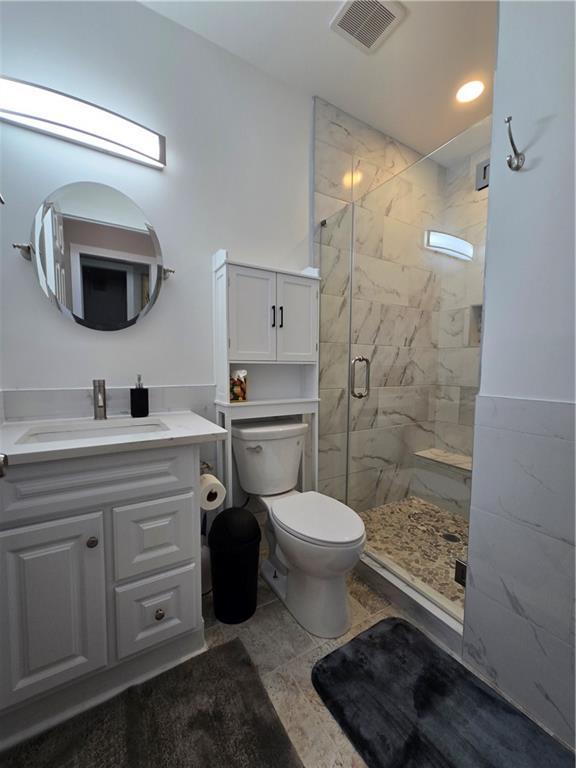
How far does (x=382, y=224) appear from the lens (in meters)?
2.15

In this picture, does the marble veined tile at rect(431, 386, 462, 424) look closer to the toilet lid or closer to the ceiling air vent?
the toilet lid

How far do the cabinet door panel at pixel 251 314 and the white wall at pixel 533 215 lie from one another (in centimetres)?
98

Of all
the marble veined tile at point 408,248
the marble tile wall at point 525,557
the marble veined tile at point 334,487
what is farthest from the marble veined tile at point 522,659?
the marble veined tile at point 408,248

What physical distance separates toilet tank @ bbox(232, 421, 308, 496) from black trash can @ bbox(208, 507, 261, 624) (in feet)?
0.82

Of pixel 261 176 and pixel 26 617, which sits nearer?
pixel 26 617

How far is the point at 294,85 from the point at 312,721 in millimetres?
2924

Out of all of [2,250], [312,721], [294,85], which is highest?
[294,85]

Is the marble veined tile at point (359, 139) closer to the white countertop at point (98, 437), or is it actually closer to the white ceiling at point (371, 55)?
the white ceiling at point (371, 55)

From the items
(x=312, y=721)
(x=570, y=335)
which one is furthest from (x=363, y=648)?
(x=570, y=335)

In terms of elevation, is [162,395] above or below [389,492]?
above

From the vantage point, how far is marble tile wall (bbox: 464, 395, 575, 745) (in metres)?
0.93

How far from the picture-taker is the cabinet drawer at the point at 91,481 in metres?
0.85

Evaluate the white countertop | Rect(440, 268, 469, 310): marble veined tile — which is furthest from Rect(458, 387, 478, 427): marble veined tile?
the white countertop

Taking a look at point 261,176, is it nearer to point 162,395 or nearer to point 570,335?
point 162,395
